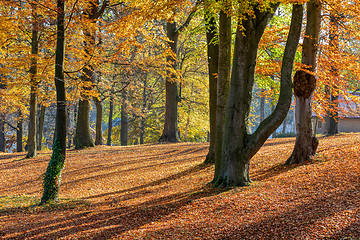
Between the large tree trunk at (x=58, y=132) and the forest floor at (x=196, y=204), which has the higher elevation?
the large tree trunk at (x=58, y=132)

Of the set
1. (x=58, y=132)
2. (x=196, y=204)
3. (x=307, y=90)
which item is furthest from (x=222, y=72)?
(x=58, y=132)

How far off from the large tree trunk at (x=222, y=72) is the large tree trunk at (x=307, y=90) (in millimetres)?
2199

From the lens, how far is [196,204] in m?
6.82

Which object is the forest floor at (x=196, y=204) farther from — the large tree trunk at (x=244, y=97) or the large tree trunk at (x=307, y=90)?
the large tree trunk at (x=244, y=97)

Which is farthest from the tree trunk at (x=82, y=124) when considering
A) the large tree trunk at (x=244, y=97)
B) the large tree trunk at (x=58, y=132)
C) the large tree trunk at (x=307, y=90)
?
the large tree trunk at (x=307, y=90)

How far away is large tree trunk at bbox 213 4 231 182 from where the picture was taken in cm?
836

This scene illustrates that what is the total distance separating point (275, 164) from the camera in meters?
9.91

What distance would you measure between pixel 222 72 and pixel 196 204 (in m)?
3.72

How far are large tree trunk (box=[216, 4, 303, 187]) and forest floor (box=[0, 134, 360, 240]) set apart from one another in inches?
25.8

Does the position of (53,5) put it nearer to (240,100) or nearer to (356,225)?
(240,100)

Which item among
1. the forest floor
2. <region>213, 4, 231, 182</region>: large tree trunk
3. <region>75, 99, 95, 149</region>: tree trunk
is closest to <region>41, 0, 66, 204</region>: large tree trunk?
the forest floor

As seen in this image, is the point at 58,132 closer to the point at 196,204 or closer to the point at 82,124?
the point at 196,204

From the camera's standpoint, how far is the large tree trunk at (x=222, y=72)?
836 cm

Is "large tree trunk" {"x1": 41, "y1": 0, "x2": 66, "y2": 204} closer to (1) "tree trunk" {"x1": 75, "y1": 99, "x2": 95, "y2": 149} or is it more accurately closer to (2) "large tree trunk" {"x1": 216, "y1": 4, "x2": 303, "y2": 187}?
(2) "large tree trunk" {"x1": 216, "y1": 4, "x2": 303, "y2": 187}
